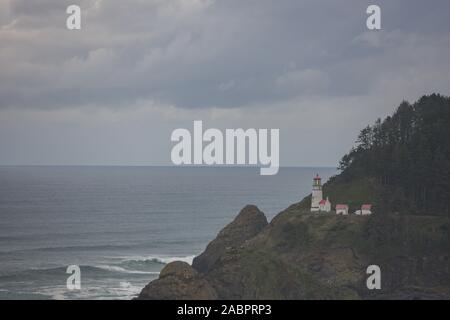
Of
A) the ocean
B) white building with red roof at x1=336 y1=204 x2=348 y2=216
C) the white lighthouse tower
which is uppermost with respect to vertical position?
the white lighthouse tower

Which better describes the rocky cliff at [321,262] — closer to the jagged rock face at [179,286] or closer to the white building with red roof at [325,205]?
the jagged rock face at [179,286]

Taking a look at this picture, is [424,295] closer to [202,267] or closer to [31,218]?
[202,267]

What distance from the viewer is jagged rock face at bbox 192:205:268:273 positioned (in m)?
81.4

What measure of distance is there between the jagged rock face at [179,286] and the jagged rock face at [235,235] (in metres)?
22.4

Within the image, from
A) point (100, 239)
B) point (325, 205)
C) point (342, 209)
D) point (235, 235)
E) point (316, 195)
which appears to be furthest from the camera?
point (100, 239)

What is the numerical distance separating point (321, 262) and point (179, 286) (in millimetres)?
19285

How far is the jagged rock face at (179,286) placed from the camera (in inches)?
2238

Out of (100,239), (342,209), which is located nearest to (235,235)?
(342,209)

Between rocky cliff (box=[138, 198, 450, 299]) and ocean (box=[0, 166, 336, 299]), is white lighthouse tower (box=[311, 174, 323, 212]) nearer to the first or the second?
rocky cliff (box=[138, 198, 450, 299])

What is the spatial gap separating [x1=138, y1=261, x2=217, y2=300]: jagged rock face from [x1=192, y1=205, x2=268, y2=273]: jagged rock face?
73.4 ft

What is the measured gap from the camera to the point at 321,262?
6981cm

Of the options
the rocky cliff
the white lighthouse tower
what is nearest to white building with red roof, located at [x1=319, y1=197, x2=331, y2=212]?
the white lighthouse tower

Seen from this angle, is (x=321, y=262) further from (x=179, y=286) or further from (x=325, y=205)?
(x=179, y=286)
